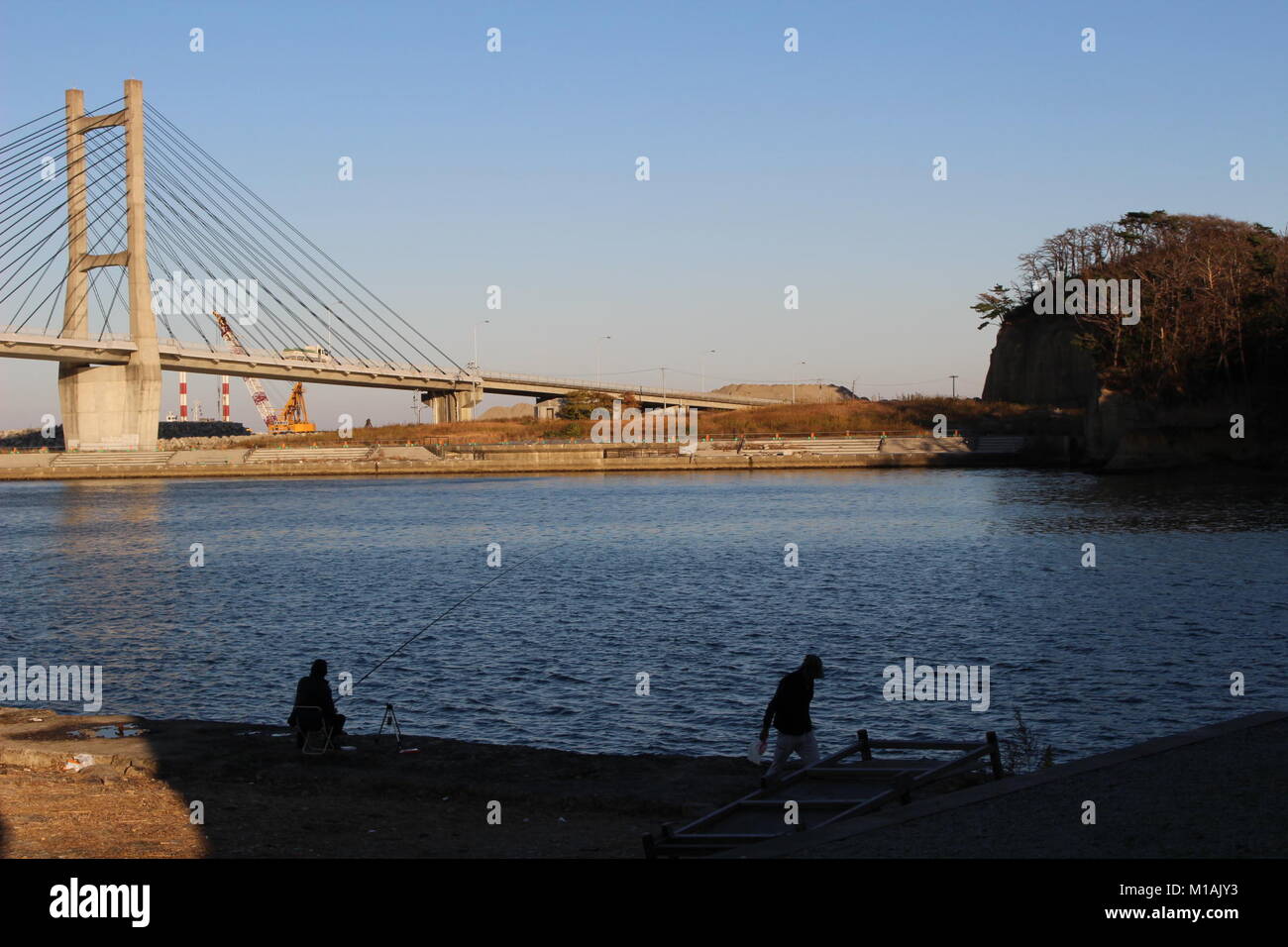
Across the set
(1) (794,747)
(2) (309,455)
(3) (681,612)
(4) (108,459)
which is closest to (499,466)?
(2) (309,455)

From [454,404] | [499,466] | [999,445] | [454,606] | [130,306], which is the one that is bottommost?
[454,606]

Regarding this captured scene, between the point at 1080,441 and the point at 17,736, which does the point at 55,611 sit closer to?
the point at 17,736

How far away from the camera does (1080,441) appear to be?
340ft

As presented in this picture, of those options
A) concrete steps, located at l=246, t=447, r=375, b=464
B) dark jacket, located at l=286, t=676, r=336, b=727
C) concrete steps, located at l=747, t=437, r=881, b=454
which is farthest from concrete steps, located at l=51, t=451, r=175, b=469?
dark jacket, located at l=286, t=676, r=336, b=727

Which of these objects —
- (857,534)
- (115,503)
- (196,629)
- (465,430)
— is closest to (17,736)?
(196,629)

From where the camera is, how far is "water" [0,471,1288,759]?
21.5 metres

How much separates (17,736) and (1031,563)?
33.4m

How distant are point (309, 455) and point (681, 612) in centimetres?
10113

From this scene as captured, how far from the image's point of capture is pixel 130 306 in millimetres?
101875

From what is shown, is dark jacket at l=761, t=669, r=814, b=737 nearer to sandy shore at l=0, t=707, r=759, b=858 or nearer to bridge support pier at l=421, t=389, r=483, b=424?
sandy shore at l=0, t=707, r=759, b=858

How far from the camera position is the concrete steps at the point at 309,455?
126 meters

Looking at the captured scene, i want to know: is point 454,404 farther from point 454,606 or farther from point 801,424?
point 454,606

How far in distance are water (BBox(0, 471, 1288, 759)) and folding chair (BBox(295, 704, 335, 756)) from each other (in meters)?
3.21

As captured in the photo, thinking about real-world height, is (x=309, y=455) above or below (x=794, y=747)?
above
